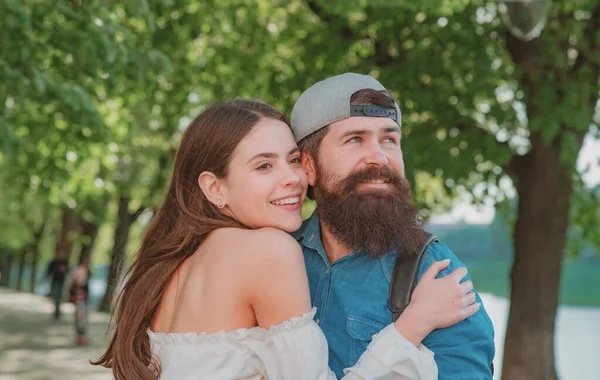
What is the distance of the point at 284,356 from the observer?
3.21 m

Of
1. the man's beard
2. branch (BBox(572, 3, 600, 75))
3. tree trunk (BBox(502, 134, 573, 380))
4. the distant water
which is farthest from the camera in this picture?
the distant water

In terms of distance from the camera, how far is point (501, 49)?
517 inches

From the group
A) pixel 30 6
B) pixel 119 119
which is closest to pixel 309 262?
pixel 30 6

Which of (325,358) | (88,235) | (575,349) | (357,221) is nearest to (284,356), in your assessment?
(325,358)

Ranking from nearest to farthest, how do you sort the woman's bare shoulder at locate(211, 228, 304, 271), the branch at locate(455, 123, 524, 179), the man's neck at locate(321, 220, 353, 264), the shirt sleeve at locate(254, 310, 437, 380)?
the shirt sleeve at locate(254, 310, 437, 380)
the woman's bare shoulder at locate(211, 228, 304, 271)
the man's neck at locate(321, 220, 353, 264)
the branch at locate(455, 123, 524, 179)

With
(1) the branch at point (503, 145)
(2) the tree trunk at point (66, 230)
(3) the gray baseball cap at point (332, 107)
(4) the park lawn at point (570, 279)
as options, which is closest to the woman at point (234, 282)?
(3) the gray baseball cap at point (332, 107)

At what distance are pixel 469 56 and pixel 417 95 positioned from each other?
85cm

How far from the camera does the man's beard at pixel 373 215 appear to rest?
138 inches

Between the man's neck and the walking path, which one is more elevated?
the man's neck

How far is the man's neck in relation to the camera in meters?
3.74

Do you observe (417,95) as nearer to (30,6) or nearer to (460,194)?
(460,194)

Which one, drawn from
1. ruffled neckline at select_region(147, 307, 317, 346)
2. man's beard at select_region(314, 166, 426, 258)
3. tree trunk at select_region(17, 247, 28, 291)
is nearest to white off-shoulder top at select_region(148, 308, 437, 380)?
ruffled neckline at select_region(147, 307, 317, 346)

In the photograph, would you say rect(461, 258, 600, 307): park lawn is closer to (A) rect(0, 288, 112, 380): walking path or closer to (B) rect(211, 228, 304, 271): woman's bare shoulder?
(A) rect(0, 288, 112, 380): walking path

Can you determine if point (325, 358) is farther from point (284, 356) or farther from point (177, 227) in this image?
point (177, 227)
